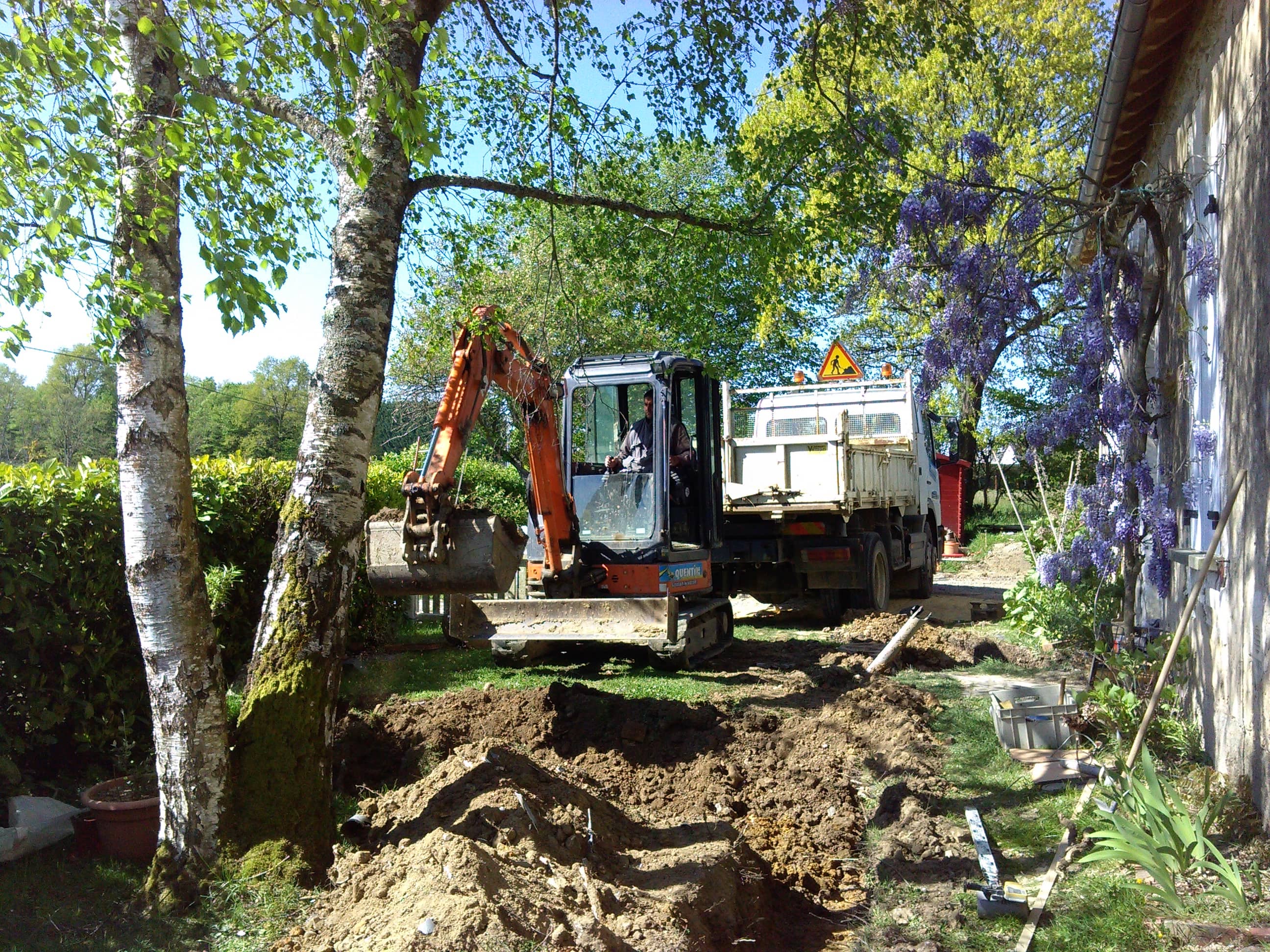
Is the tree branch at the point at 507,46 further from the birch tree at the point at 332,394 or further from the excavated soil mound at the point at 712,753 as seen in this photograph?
the excavated soil mound at the point at 712,753

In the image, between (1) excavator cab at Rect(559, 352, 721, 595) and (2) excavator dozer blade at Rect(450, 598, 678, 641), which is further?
(1) excavator cab at Rect(559, 352, 721, 595)

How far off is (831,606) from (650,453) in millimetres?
4187

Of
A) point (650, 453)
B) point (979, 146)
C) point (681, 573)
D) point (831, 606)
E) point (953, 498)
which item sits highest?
point (979, 146)

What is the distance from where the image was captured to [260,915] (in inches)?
161

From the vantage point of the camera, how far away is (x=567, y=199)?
20.1 feet

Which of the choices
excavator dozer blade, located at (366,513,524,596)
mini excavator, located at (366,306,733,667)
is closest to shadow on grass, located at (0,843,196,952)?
excavator dozer blade, located at (366,513,524,596)

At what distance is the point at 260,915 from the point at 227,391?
65.7 meters

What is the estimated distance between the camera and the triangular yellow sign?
1398 centimetres

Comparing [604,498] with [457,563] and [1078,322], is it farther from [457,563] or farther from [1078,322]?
[1078,322]

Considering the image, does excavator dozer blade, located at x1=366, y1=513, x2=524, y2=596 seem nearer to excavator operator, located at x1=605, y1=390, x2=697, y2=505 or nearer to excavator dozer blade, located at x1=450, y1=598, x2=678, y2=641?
excavator dozer blade, located at x1=450, y1=598, x2=678, y2=641

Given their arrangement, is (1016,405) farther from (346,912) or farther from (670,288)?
(346,912)

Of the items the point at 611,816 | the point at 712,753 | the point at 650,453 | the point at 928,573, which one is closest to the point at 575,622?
the point at 650,453

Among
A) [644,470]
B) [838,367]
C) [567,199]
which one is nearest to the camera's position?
[567,199]

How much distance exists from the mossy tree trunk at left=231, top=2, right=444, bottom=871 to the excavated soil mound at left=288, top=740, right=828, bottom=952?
0.49 metres
